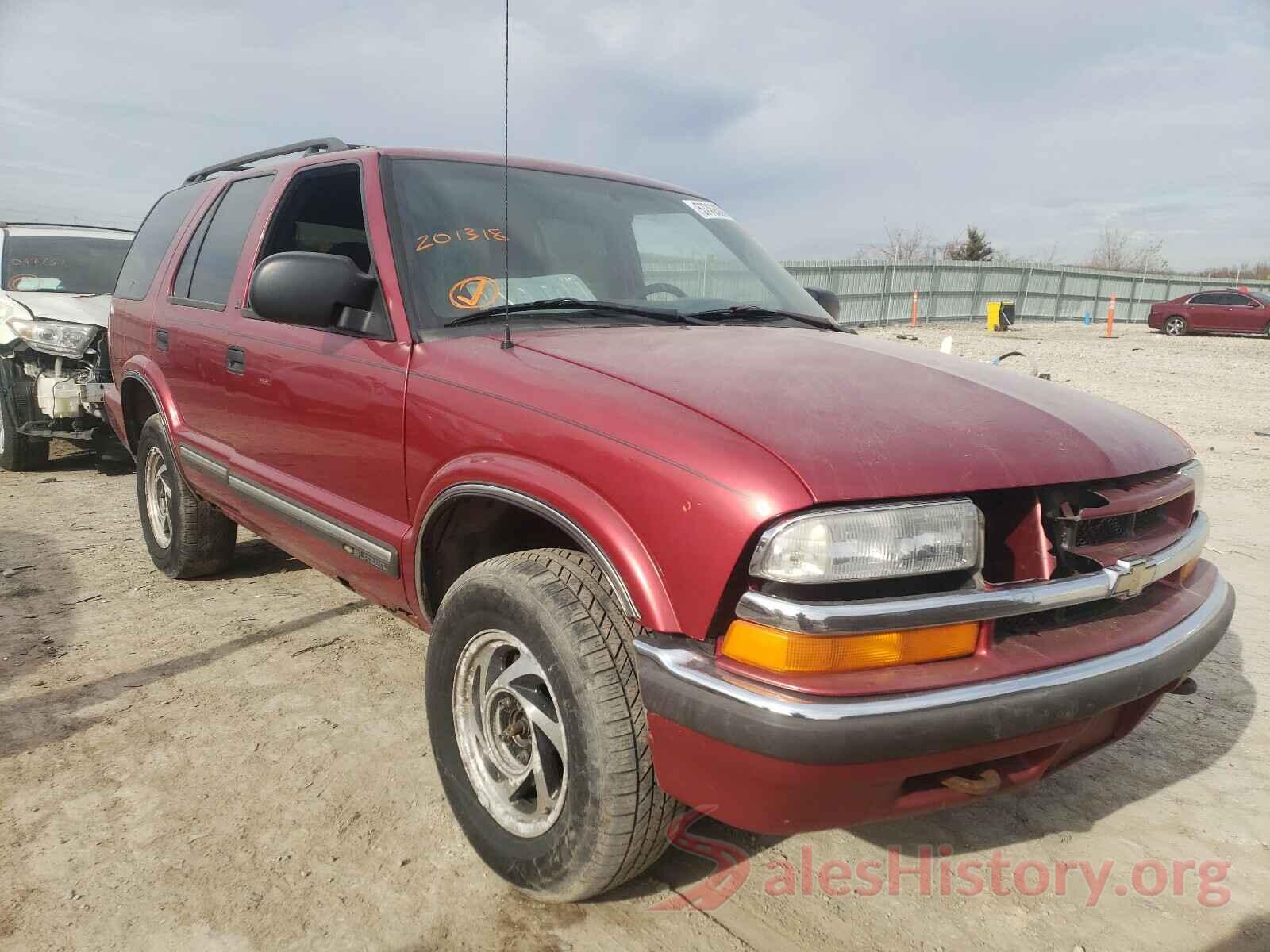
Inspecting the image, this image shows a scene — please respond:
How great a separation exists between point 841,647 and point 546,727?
74cm

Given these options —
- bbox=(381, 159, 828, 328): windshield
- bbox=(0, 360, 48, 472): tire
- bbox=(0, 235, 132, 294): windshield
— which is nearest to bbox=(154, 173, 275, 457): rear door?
bbox=(381, 159, 828, 328): windshield

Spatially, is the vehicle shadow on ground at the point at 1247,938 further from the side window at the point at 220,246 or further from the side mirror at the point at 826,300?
the side window at the point at 220,246

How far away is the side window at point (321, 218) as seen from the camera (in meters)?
2.99

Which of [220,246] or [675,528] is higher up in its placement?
[220,246]

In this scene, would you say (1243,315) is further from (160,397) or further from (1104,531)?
(160,397)

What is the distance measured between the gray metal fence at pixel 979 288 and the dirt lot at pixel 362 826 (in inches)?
774

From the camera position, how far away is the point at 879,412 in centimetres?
184

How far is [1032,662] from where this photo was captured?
65.2 inches

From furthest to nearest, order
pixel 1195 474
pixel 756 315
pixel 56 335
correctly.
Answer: pixel 56 335, pixel 756 315, pixel 1195 474

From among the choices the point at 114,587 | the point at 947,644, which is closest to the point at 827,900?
the point at 947,644

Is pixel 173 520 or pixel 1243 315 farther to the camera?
pixel 1243 315

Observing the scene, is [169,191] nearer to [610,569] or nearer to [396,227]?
[396,227]

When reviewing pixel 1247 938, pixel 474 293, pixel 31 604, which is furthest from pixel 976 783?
pixel 31 604

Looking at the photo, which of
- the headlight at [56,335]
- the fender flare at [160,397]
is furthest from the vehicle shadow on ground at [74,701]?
the headlight at [56,335]
